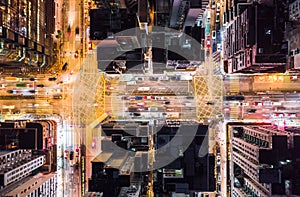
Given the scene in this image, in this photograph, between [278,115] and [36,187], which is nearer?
[36,187]

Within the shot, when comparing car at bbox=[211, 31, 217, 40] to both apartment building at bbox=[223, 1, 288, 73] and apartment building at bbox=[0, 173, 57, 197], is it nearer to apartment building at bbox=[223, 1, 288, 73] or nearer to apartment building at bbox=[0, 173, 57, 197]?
apartment building at bbox=[223, 1, 288, 73]

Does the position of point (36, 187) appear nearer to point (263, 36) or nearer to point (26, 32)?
point (26, 32)

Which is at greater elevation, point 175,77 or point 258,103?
point 175,77

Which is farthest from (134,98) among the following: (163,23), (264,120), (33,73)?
(264,120)

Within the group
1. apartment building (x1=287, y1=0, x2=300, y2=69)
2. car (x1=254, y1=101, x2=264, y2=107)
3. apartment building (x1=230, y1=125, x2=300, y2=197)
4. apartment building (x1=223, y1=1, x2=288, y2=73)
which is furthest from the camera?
car (x1=254, y1=101, x2=264, y2=107)

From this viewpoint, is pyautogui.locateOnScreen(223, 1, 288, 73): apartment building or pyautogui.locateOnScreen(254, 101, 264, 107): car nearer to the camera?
pyautogui.locateOnScreen(223, 1, 288, 73): apartment building

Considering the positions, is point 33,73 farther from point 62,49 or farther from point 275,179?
point 275,179

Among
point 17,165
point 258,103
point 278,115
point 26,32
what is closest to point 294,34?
point 258,103

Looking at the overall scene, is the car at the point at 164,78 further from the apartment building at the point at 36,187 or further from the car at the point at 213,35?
the apartment building at the point at 36,187

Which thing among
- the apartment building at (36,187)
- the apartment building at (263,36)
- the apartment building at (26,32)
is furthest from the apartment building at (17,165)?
the apartment building at (263,36)

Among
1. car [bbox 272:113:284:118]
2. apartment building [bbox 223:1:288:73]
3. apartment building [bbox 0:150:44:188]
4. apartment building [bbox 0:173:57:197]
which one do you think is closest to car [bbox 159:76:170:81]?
apartment building [bbox 223:1:288:73]

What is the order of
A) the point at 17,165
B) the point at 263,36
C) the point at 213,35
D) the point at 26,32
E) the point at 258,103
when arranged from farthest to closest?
the point at 258,103 → the point at 213,35 → the point at 17,165 → the point at 26,32 → the point at 263,36
